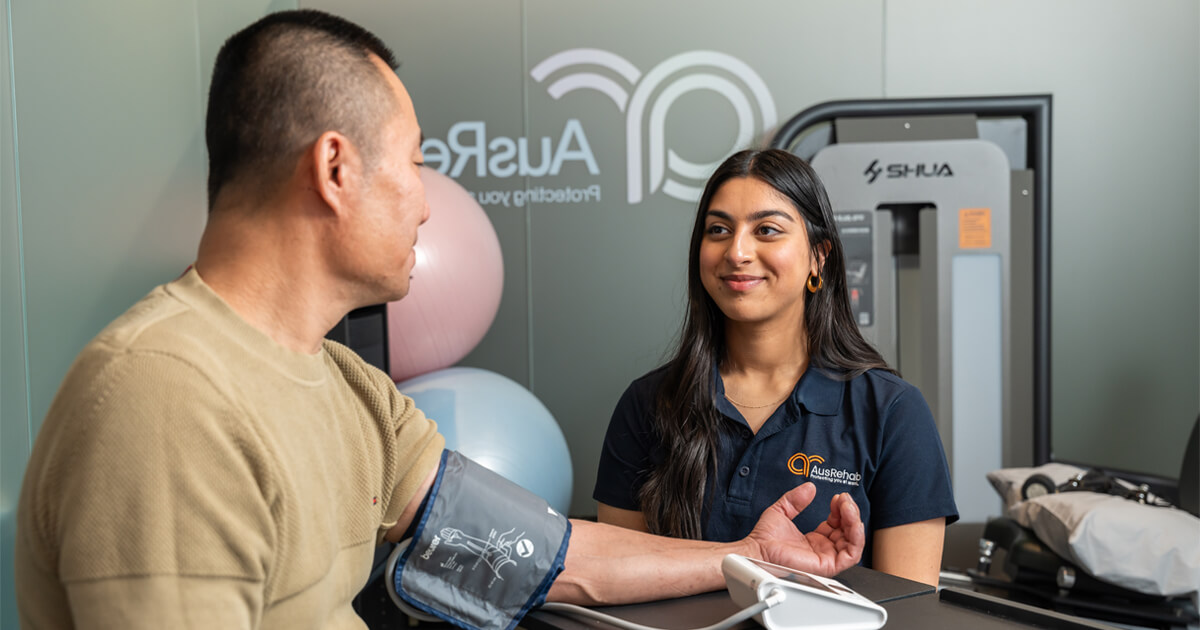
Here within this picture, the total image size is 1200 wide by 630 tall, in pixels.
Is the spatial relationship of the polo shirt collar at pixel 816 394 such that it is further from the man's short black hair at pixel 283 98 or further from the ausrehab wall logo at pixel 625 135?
the ausrehab wall logo at pixel 625 135

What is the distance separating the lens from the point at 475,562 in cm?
111

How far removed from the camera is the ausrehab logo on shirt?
1.59m

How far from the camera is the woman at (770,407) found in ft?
5.20

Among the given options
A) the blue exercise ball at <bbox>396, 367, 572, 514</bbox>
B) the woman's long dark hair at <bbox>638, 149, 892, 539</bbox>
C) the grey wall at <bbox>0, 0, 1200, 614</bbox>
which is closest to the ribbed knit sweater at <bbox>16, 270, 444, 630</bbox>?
the woman's long dark hair at <bbox>638, 149, 892, 539</bbox>

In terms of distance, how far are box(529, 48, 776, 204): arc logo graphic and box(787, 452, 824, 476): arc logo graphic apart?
207 cm

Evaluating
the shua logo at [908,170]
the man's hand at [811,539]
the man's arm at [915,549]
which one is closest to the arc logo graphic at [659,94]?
the shua logo at [908,170]

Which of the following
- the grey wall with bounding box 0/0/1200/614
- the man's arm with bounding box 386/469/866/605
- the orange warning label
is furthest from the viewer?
the grey wall with bounding box 0/0/1200/614

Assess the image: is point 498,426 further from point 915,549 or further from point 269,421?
point 269,421

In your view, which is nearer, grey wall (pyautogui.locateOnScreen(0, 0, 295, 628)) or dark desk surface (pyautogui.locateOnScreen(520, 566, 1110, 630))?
dark desk surface (pyautogui.locateOnScreen(520, 566, 1110, 630))

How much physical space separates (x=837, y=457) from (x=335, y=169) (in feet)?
3.44

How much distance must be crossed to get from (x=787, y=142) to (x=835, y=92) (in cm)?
36

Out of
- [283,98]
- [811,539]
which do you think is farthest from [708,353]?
[283,98]

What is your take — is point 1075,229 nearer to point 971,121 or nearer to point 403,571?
point 971,121

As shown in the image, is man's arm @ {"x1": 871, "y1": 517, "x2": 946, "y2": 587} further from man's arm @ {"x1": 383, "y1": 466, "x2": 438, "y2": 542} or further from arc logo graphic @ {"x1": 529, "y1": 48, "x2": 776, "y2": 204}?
arc logo graphic @ {"x1": 529, "y1": 48, "x2": 776, "y2": 204}
